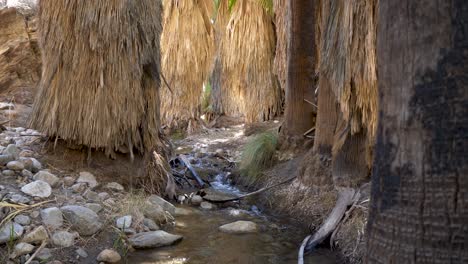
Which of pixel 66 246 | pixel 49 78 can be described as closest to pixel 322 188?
pixel 66 246

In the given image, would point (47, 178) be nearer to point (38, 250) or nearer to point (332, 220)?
point (38, 250)

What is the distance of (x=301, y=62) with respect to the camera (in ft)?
17.6

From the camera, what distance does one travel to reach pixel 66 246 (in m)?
3.23

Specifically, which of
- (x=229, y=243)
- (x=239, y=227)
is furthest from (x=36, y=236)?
(x=239, y=227)

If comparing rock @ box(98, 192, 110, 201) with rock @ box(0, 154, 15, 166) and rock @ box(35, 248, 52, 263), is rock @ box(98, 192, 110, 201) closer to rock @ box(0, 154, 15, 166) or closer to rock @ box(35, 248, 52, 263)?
rock @ box(0, 154, 15, 166)

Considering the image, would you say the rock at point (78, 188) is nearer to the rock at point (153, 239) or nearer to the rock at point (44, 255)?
the rock at point (153, 239)

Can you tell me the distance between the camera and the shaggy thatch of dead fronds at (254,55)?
25.4 feet

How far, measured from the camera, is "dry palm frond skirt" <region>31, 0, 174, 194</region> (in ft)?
13.7

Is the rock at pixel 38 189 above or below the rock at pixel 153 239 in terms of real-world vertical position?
above

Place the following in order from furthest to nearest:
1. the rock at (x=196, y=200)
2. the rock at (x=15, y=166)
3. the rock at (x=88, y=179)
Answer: the rock at (x=196, y=200), the rock at (x=88, y=179), the rock at (x=15, y=166)

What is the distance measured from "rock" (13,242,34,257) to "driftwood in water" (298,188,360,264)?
1848 millimetres

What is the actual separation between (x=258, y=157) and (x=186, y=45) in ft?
10.7

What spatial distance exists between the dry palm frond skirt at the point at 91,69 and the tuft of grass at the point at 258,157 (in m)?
1.83

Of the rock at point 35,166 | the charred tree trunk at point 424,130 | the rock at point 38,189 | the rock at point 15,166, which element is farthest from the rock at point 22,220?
the charred tree trunk at point 424,130
